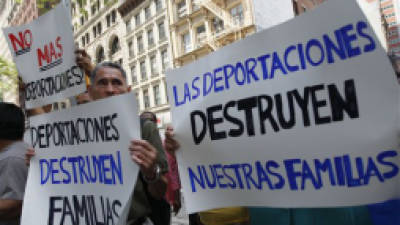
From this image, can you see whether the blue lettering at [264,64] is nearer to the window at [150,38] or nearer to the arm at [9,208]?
the arm at [9,208]

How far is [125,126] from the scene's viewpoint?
1.68 metres

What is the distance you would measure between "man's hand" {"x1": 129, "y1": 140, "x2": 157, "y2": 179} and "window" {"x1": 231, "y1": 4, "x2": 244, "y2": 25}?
18.8 meters

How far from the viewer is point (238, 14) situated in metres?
20.0

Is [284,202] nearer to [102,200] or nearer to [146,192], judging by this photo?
[146,192]

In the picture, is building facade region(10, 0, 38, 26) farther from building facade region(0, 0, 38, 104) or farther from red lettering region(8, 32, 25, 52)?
red lettering region(8, 32, 25, 52)

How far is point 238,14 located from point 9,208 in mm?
19541

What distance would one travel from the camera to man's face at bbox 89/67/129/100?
83.5 inches

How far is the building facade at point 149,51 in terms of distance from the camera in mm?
24219

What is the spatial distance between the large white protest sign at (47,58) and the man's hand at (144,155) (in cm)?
80

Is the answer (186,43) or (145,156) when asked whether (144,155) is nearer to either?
(145,156)

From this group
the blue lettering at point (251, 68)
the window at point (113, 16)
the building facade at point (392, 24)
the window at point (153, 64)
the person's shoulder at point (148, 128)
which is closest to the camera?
the blue lettering at point (251, 68)

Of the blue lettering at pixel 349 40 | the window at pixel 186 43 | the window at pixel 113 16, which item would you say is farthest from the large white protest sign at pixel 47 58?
the window at pixel 113 16

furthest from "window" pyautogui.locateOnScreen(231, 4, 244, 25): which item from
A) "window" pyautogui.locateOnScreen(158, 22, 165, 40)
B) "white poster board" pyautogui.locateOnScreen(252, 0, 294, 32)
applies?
"window" pyautogui.locateOnScreen(158, 22, 165, 40)

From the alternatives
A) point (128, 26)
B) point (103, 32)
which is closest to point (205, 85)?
point (128, 26)
